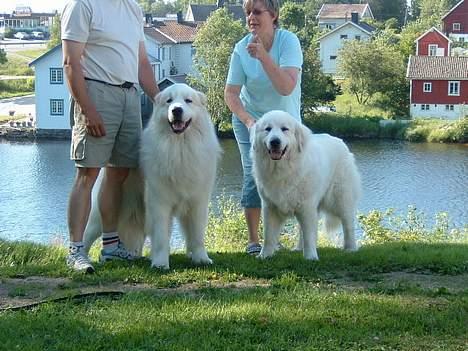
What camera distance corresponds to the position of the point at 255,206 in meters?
5.37

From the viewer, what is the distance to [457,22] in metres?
63.2

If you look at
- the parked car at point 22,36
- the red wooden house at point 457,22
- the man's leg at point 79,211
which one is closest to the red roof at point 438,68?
the red wooden house at point 457,22

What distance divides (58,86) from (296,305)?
39147 mm

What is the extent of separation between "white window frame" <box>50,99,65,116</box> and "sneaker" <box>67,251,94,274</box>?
3606 cm

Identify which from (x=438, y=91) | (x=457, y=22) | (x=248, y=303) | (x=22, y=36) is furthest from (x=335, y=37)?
(x=248, y=303)

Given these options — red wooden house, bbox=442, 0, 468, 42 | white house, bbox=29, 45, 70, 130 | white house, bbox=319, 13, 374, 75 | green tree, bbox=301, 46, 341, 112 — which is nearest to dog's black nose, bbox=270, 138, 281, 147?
white house, bbox=29, 45, 70, 130

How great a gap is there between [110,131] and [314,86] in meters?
38.7

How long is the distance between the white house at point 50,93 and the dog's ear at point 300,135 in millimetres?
35492

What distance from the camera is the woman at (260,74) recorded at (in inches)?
189

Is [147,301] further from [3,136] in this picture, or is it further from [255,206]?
[3,136]

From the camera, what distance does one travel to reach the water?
57.1ft

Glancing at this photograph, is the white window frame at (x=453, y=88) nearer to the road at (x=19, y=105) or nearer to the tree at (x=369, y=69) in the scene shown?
the tree at (x=369, y=69)

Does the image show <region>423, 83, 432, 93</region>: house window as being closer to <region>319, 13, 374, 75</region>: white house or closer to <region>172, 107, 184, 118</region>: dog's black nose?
<region>319, 13, 374, 75</region>: white house

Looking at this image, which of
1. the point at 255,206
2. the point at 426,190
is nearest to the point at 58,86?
the point at 426,190
